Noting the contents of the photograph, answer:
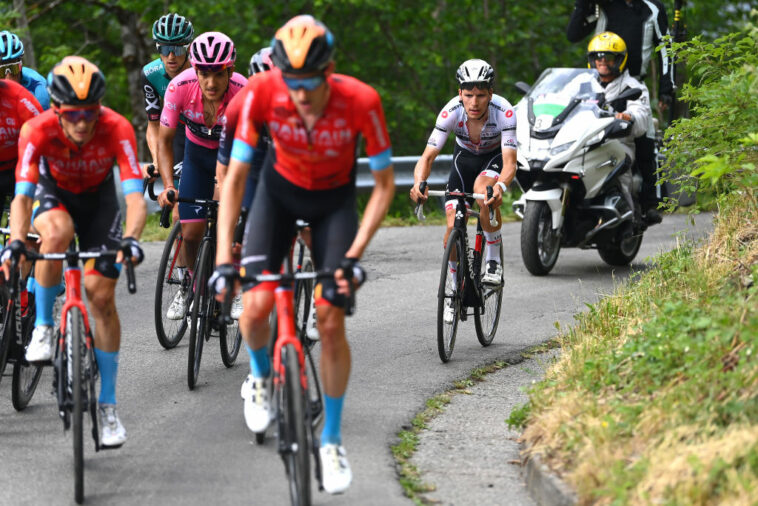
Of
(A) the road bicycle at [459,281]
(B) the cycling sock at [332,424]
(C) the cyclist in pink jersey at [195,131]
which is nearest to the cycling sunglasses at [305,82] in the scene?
(B) the cycling sock at [332,424]

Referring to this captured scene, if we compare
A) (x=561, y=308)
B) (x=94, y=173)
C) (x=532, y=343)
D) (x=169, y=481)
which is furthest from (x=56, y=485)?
(x=561, y=308)

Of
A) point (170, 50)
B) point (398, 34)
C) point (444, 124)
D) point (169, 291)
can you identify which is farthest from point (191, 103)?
point (398, 34)

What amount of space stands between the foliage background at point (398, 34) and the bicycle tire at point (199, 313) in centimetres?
1569

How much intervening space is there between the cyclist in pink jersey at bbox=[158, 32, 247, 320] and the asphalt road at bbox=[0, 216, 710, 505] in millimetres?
969

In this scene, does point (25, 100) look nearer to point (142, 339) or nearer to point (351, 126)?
point (142, 339)

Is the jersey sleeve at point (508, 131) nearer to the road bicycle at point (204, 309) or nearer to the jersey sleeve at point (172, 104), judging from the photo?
the road bicycle at point (204, 309)

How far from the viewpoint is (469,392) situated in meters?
7.57

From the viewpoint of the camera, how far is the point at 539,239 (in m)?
11.4

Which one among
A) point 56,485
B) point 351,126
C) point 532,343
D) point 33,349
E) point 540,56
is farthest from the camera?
point 540,56

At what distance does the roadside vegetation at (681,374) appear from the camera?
4.79m

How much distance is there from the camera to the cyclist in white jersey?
28.1 feet

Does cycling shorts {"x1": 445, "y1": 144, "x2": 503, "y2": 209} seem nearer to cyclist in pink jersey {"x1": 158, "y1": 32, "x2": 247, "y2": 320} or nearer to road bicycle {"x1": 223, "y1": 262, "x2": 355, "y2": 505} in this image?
cyclist in pink jersey {"x1": 158, "y1": 32, "x2": 247, "y2": 320}

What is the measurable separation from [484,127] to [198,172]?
2242 millimetres

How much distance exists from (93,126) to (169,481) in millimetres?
1931
